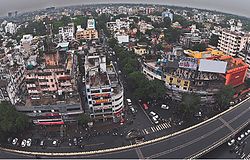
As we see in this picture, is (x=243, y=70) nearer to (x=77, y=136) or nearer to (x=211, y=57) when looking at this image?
(x=211, y=57)

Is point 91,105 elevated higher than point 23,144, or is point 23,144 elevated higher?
point 91,105

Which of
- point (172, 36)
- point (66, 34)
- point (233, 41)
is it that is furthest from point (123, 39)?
point (233, 41)

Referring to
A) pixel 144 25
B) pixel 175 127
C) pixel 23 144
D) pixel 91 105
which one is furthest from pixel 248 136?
pixel 144 25

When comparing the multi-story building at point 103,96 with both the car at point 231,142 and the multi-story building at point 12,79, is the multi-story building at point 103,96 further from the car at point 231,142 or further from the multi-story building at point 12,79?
the car at point 231,142

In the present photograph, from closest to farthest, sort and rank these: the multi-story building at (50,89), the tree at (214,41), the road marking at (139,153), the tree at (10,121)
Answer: the road marking at (139,153) → the tree at (10,121) → the multi-story building at (50,89) → the tree at (214,41)

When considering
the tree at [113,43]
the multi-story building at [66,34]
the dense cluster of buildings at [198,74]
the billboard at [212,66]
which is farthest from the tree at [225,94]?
the multi-story building at [66,34]

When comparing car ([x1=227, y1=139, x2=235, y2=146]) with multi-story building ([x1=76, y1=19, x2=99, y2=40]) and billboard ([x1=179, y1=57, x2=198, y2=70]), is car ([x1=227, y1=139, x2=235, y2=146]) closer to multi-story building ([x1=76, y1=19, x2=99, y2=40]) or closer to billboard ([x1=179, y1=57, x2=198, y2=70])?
billboard ([x1=179, y1=57, x2=198, y2=70])
